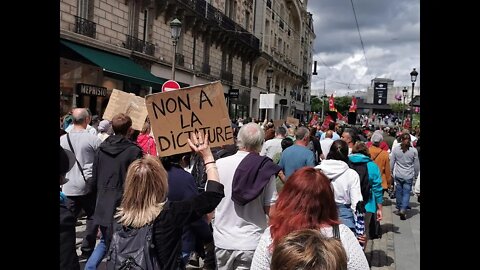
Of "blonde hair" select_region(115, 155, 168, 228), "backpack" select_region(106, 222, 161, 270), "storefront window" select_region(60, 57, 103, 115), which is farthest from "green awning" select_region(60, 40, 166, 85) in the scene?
"backpack" select_region(106, 222, 161, 270)

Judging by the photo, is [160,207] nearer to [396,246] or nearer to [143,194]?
[143,194]

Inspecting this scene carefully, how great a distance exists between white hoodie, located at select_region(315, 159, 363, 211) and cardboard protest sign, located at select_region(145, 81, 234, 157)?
183 cm

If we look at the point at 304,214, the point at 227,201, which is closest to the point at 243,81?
the point at 227,201

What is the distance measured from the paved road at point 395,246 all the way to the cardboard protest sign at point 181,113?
2.91 meters

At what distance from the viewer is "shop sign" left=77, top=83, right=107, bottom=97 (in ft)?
49.3

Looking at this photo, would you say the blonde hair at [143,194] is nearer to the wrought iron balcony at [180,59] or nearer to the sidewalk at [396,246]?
the sidewalk at [396,246]

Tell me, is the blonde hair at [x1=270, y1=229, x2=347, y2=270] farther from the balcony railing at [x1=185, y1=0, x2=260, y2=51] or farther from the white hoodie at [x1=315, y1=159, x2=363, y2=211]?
the balcony railing at [x1=185, y1=0, x2=260, y2=51]

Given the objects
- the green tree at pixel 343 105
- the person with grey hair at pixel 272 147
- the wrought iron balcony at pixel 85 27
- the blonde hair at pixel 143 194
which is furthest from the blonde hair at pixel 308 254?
the green tree at pixel 343 105

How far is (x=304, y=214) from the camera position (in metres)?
2.66
